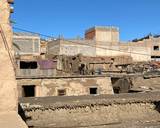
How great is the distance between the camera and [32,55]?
3594cm

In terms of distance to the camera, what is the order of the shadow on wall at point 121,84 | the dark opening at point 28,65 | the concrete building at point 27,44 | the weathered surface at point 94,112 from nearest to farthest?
the weathered surface at point 94,112
the shadow on wall at point 121,84
the dark opening at point 28,65
the concrete building at point 27,44

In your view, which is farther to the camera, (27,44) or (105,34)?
(105,34)

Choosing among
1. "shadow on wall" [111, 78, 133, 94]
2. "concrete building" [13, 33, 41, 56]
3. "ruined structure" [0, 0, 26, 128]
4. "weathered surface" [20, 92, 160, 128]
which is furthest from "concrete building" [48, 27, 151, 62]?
"ruined structure" [0, 0, 26, 128]

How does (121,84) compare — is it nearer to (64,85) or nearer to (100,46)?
(64,85)

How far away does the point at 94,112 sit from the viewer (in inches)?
368

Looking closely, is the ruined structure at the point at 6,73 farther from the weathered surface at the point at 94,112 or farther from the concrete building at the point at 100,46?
the concrete building at the point at 100,46

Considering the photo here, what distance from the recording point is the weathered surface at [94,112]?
335 inches

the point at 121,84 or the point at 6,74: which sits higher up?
the point at 6,74

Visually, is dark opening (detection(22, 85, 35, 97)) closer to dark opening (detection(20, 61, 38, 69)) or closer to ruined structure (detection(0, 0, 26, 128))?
dark opening (detection(20, 61, 38, 69))

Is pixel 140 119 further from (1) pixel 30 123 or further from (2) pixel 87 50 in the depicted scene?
(2) pixel 87 50

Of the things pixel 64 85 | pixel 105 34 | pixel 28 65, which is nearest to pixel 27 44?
pixel 28 65

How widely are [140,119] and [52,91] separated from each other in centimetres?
1464

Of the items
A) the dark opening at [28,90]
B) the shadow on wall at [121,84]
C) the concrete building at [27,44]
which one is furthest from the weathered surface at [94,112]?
the concrete building at [27,44]

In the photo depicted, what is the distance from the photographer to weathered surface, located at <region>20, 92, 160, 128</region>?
851 cm
